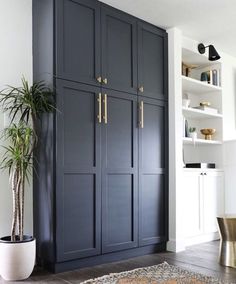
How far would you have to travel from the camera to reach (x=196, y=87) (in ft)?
14.6

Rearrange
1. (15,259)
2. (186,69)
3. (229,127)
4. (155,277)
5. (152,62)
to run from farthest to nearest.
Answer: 1. (229,127)
2. (186,69)
3. (152,62)
4. (155,277)
5. (15,259)

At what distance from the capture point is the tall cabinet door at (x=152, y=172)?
3592 millimetres

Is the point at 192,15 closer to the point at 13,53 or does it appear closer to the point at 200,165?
the point at 200,165

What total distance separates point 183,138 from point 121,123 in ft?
2.96

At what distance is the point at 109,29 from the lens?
11.1ft

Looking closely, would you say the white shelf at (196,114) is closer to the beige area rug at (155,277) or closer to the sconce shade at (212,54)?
the sconce shade at (212,54)

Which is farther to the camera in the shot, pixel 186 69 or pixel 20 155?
pixel 186 69

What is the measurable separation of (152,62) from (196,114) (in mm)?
1026

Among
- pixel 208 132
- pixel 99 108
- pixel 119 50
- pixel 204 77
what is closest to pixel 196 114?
pixel 208 132

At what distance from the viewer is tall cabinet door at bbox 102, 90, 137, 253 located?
10.7ft

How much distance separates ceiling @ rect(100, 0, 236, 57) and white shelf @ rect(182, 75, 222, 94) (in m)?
0.53

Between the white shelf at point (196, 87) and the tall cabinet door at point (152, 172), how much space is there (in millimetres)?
561

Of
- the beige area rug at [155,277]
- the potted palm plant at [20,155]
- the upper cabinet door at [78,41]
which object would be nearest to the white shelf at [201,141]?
the upper cabinet door at [78,41]

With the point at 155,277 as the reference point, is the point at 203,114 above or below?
above
